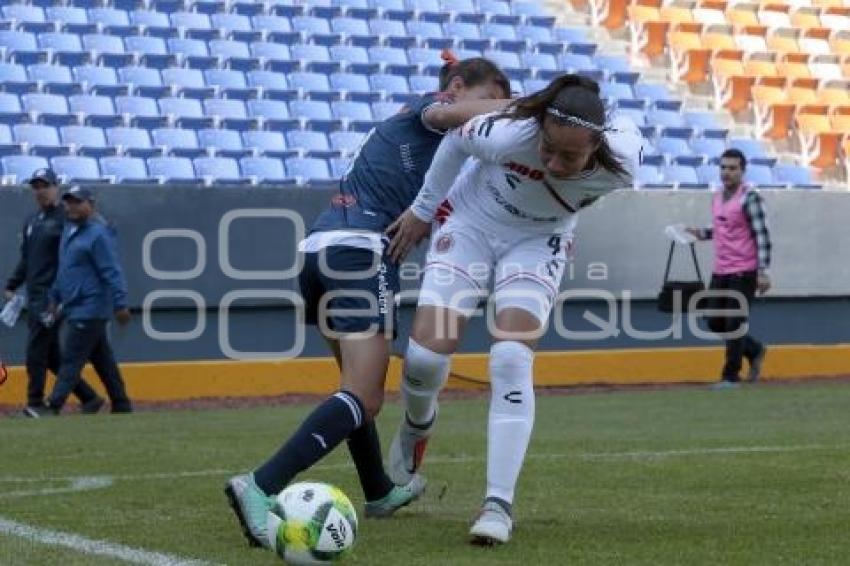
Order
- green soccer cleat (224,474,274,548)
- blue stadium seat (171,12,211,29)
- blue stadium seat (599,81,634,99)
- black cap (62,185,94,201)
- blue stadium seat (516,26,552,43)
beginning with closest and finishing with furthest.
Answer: green soccer cleat (224,474,274,548) → black cap (62,185,94,201) → blue stadium seat (171,12,211,29) → blue stadium seat (599,81,634,99) → blue stadium seat (516,26,552,43)

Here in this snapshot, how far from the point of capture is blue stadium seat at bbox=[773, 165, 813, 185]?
2245 cm

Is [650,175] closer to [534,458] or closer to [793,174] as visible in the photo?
[793,174]

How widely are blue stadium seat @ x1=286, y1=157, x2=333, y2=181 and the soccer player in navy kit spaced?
1228 cm

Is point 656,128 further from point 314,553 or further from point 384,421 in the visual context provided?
point 314,553

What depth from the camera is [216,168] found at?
18812 millimetres

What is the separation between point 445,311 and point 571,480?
7.10 feet

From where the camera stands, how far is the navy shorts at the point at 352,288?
258 inches

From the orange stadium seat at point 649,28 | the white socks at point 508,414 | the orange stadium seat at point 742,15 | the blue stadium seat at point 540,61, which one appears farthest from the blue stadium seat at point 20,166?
the white socks at point 508,414

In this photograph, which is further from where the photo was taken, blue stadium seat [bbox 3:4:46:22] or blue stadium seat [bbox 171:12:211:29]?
blue stadium seat [bbox 171:12:211:29]

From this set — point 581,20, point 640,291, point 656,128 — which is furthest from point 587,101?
point 581,20

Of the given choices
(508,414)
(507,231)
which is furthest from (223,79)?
(508,414)

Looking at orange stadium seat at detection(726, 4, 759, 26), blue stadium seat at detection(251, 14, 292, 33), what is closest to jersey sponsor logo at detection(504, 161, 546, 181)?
blue stadium seat at detection(251, 14, 292, 33)

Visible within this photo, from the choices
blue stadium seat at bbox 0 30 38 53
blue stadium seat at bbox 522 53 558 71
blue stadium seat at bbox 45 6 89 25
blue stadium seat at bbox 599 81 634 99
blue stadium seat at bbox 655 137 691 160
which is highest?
blue stadium seat at bbox 45 6 89 25

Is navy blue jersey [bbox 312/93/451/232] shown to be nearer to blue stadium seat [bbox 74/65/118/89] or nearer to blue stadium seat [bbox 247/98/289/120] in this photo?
blue stadium seat [bbox 74/65/118/89]
